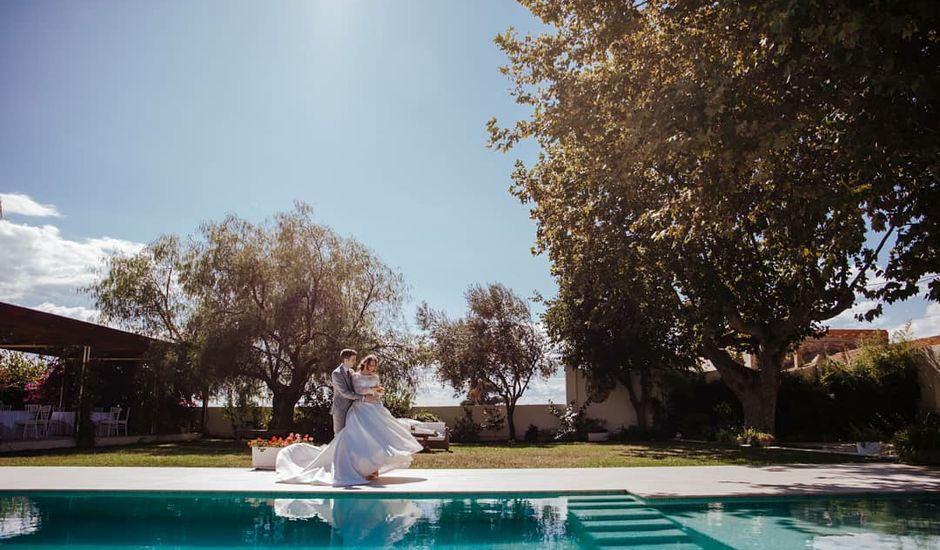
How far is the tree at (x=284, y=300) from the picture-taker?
59.6 ft

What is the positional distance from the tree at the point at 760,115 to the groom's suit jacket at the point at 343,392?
4536 millimetres

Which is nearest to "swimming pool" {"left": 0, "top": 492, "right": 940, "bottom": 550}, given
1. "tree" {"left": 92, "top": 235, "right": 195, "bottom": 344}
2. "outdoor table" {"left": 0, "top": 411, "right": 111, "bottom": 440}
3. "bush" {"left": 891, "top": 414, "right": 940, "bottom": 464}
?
"bush" {"left": 891, "top": 414, "right": 940, "bottom": 464}

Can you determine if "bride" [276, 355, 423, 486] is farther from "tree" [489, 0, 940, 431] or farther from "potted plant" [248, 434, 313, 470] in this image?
"tree" [489, 0, 940, 431]

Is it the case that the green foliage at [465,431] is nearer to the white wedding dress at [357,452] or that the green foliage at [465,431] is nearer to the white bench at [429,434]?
the white bench at [429,434]

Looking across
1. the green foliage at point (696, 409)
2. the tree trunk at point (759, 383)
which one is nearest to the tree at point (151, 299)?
the green foliage at point (696, 409)

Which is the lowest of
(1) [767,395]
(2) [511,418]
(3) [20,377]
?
(2) [511,418]

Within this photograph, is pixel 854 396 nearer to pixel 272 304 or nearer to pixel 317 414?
pixel 317 414

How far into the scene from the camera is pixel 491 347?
82.9ft

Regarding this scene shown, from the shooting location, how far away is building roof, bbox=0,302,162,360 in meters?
15.3


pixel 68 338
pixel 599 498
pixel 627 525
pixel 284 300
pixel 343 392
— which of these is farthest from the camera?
pixel 284 300

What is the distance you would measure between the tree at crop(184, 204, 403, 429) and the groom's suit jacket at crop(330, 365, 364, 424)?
30.9 ft

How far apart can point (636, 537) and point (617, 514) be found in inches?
34.8

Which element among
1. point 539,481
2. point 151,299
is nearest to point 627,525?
point 539,481

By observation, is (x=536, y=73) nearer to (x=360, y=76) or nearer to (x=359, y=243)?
(x=360, y=76)
